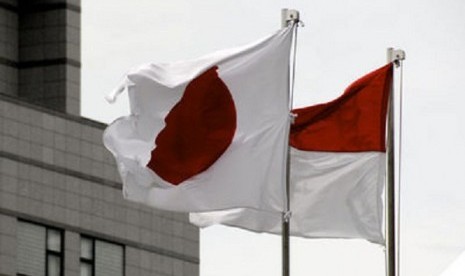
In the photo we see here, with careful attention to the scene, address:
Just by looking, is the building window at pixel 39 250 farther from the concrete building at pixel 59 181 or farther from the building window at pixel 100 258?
the building window at pixel 100 258

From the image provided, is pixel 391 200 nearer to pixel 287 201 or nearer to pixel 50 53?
pixel 287 201

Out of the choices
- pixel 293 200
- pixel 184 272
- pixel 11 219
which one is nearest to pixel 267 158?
pixel 293 200

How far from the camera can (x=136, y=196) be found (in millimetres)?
50906

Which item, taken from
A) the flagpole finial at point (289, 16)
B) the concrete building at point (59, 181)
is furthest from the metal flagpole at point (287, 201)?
the concrete building at point (59, 181)

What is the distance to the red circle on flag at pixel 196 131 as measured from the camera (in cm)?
5144

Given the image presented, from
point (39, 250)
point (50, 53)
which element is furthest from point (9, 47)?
point (39, 250)

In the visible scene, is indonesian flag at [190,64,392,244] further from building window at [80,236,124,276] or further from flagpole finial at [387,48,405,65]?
building window at [80,236,124,276]

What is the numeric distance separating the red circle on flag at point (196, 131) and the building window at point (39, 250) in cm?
3962

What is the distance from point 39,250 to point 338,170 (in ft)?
133

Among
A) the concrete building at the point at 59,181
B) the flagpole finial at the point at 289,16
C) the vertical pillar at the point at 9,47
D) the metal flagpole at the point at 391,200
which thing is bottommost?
the metal flagpole at the point at 391,200

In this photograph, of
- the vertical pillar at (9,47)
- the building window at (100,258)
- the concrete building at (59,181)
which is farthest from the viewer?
the vertical pillar at (9,47)

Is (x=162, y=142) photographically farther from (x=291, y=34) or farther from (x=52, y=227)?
(x=52, y=227)

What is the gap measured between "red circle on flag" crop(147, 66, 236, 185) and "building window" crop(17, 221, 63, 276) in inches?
1560

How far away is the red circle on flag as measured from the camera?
51438 millimetres
